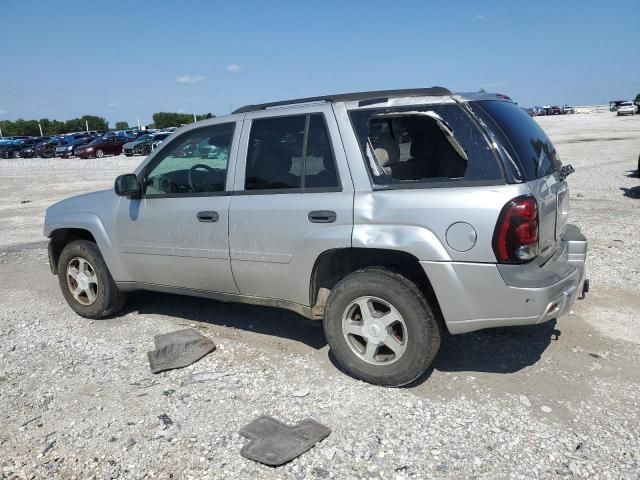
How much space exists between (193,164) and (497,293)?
8.80 ft

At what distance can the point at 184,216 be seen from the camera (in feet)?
14.8

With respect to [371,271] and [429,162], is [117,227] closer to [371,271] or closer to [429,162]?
[371,271]

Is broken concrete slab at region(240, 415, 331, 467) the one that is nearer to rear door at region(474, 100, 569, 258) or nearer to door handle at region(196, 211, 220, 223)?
door handle at region(196, 211, 220, 223)

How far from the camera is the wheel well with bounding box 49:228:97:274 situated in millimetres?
5441

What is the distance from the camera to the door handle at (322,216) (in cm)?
376

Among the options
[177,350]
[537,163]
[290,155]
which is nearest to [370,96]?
[290,155]

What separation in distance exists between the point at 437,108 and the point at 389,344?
160 cm

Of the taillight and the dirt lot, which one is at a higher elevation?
the taillight

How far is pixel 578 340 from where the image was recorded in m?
4.49

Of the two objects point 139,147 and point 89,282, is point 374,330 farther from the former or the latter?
point 139,147

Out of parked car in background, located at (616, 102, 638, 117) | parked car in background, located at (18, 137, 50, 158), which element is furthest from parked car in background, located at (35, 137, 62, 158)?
parked car in background, located at (616, 102, 638, 117)

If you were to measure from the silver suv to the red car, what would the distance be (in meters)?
35.0

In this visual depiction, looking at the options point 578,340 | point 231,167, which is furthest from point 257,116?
point 578,340

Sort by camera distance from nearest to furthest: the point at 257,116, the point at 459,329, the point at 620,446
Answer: the point at 620,446 < the point at 459,329 < the point at 257,116
